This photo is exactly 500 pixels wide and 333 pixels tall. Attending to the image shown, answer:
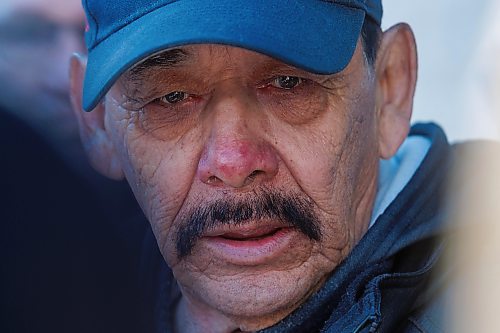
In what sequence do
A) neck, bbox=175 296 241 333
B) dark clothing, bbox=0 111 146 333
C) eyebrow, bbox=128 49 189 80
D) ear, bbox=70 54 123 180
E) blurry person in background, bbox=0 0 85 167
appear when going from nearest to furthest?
dark clothing, bbox=0 111 146 333 → eyebrow, bbox=128 49 189 80 → neck, bbox=175 296 241 333 → ear, bbox=70 54 123 180 → blurry person in background, bbox=0 0 85 167

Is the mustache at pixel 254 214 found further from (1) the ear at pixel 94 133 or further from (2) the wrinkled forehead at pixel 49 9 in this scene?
(2) the wrinkled forehead at pixel 49 9

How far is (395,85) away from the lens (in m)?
2.18

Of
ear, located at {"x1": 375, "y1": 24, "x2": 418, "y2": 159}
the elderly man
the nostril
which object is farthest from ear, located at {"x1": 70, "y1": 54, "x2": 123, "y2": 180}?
ear, located at {"x1": 375, "y1": 24, "x2": 418, "y2": 159}

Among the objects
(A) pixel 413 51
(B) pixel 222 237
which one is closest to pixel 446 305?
(B) pixel 222 237

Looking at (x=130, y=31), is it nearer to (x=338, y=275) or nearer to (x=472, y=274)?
(x=338, y=275)

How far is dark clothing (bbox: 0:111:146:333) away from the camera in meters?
1.33

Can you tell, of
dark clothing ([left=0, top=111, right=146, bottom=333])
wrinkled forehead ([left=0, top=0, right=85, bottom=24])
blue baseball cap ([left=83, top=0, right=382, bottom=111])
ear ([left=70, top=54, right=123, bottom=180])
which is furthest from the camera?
wrinkled forehead ([left=0, top=0, right=85, bottom=24])

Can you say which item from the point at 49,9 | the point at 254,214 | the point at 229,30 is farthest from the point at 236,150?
the point at 49,9

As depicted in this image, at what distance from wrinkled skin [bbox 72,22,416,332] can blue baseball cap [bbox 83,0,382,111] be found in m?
0.09

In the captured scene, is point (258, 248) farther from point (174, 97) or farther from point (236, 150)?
point (174, 97)

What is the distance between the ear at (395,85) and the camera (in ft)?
6.98

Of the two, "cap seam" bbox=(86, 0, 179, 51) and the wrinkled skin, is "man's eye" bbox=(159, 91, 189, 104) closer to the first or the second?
the wrinkled skin

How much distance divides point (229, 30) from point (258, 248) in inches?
18.4

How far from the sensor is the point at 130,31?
73.4 inches
